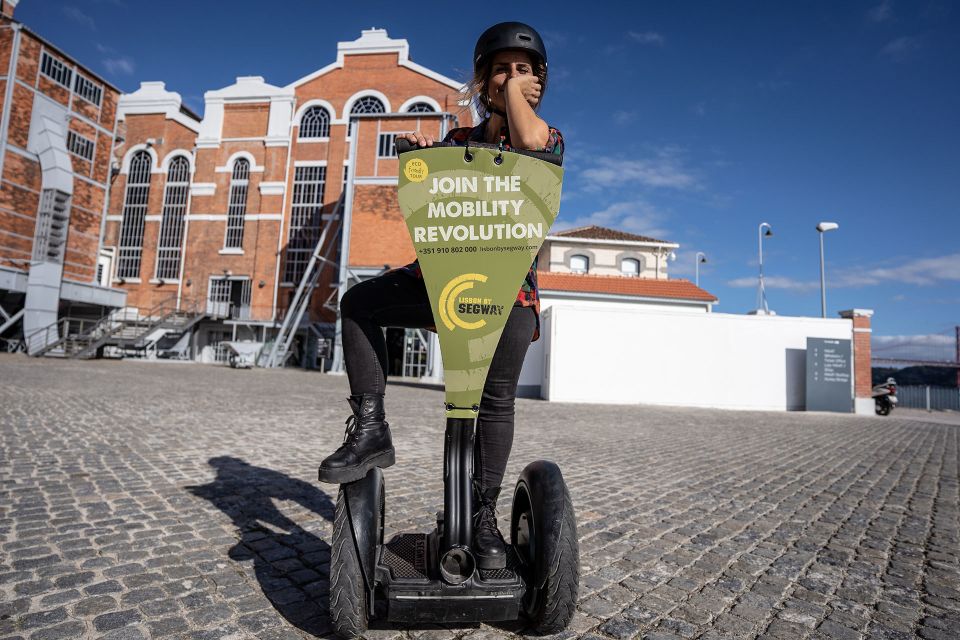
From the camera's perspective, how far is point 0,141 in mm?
24953

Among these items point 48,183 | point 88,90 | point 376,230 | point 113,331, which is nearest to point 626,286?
point 376,230

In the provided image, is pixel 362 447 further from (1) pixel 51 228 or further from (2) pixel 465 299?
(1) pixel 51 228

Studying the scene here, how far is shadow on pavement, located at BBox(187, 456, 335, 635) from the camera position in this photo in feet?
5.86

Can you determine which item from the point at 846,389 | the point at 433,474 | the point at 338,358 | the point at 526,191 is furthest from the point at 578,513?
the point at 338,358

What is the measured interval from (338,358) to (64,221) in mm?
18242

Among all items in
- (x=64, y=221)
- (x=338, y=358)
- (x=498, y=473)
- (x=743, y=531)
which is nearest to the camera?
(x=498, y=473)

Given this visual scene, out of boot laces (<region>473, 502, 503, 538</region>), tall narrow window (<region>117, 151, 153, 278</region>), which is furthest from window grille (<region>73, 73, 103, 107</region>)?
boot laces (<region>473, 502, 503, 538</region>)

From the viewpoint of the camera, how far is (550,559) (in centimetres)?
146

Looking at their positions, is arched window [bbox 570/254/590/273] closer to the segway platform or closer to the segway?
the segway

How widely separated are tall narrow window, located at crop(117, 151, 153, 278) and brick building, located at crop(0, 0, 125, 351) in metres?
2.76

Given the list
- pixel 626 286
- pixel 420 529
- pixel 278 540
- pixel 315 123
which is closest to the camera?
pixel 278 540

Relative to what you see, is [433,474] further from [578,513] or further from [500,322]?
[500,322]

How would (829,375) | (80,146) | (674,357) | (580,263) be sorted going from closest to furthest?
1. (674,357)
2. (829,375)
3. (80,146)
4. (580,263)

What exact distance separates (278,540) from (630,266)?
30.4 m
